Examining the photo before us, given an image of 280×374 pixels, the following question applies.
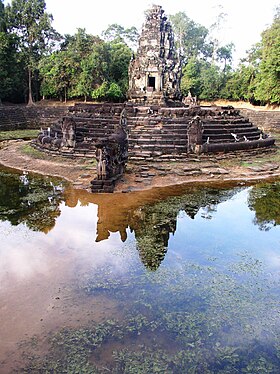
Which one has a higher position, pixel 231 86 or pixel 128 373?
pixel 231 86

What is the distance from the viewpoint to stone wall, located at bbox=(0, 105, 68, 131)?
32.9 m

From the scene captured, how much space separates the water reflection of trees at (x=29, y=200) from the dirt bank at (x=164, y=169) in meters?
0.98

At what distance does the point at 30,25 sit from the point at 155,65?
23.6 m

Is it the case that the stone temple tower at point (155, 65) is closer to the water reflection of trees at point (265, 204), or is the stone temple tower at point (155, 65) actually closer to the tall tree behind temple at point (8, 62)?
the water reflection of trees at point (265, 204)

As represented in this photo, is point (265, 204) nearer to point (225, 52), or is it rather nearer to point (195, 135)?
point (195, 135)

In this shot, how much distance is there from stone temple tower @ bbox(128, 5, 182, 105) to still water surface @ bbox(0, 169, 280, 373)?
15.1 metres

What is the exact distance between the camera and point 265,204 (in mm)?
10641

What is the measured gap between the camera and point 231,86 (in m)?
43.9

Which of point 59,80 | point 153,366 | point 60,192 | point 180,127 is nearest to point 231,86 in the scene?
point 59,80

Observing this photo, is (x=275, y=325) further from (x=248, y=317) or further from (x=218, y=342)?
(x=218, y=342)

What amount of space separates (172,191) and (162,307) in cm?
655

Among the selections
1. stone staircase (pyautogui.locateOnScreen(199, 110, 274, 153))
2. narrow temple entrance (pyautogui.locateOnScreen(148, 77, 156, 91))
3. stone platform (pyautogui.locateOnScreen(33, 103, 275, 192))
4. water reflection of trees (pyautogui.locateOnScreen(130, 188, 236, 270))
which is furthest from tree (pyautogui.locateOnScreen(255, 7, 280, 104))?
water reflection of trees (pyautogui.locateOnScreen(130, 188, 236, 270))

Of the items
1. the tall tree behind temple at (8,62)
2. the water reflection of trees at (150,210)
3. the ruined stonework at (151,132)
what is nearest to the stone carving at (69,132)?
the ruined stonework at (151,132)

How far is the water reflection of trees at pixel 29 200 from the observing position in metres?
8.91
